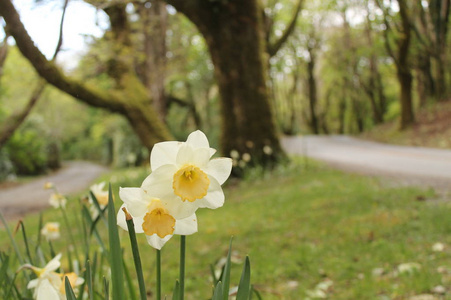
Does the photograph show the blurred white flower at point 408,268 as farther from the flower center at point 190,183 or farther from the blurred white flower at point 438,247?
the flower center at point 190,183

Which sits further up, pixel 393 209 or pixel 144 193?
pixel 144 193

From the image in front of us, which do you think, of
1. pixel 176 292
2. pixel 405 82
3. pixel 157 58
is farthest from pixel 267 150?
pixel 405 82

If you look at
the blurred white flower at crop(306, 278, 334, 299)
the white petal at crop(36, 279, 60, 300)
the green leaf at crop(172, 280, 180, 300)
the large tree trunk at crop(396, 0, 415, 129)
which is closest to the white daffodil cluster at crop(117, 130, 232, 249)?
the green leaf at crop(172, 280, 180, 300)

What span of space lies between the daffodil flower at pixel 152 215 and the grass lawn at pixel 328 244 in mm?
833

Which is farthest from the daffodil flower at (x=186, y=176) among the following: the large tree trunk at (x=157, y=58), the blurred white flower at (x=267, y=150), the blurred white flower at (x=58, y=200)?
the large tree trunk at (x=157, y=58)

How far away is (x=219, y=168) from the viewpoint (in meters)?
0.77

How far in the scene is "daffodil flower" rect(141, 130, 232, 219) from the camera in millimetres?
715

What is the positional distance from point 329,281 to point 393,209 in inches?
72.2

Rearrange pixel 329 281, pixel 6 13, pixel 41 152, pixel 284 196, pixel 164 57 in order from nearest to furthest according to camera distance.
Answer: pixel 6 13 → pixel 329 281 → pixel 284 196 → pixel 164 57 → pixel 41 152

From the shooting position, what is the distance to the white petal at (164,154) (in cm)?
73

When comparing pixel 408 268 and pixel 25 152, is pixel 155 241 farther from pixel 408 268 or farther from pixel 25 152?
pixel 25 152

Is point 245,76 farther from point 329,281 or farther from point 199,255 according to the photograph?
point 329,281

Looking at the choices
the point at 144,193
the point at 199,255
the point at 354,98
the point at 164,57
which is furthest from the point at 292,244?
the point at 354,98

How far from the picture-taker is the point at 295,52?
23391mm
